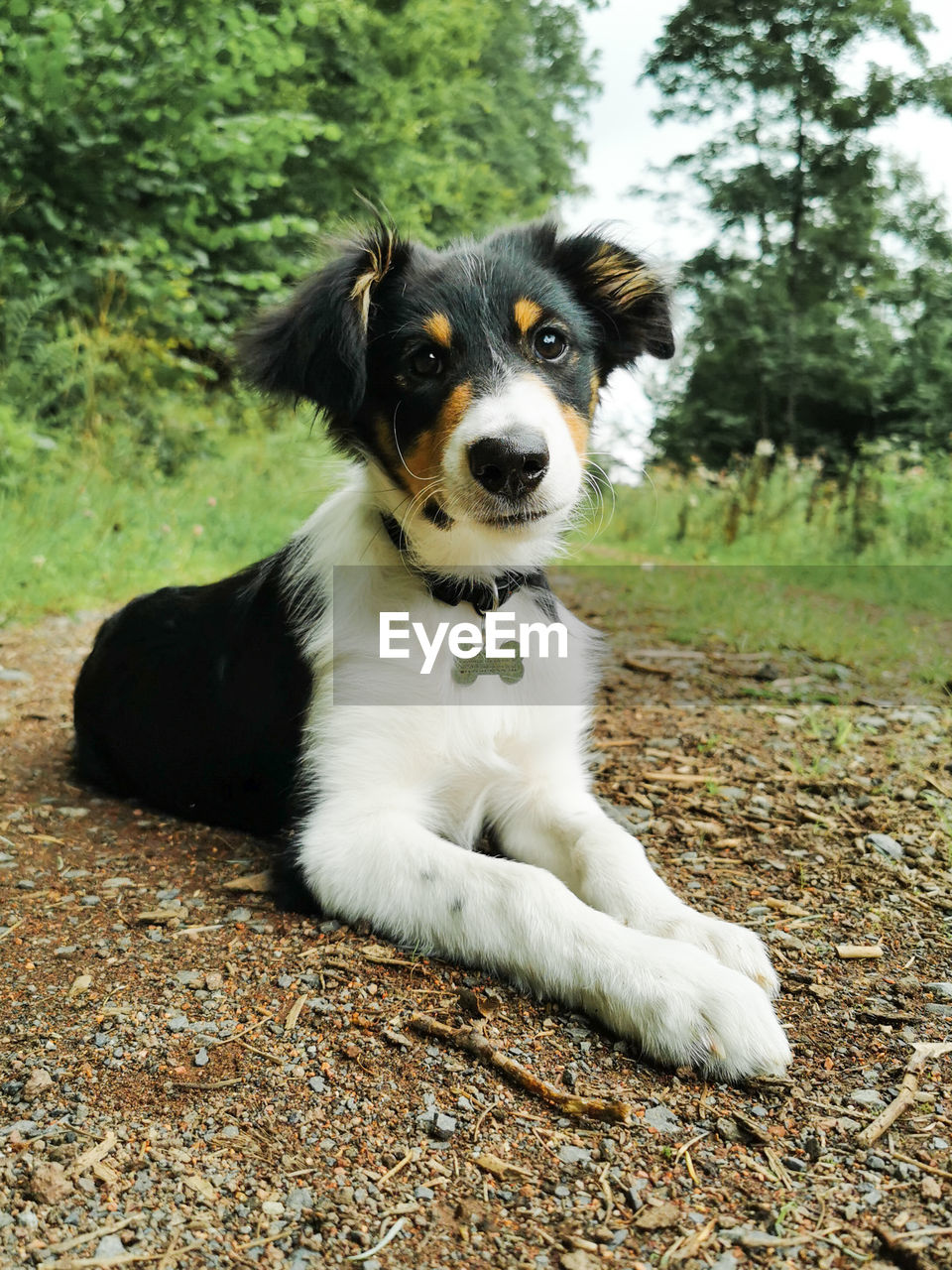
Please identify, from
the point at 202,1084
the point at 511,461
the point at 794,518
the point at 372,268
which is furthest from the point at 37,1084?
the point at 794,518

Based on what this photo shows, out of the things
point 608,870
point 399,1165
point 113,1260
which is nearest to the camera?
point 113,1260

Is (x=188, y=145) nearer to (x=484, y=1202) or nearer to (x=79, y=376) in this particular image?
(x=79, y=376)

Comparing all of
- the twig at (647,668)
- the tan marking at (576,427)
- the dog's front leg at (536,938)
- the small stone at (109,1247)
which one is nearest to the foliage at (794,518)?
the twig at (647,668)

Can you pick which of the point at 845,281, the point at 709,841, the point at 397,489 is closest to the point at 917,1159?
the point at 709,841

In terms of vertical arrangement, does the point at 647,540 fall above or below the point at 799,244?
below

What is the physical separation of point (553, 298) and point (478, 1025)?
1.90 meters

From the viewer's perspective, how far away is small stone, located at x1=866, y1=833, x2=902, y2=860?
276 cm

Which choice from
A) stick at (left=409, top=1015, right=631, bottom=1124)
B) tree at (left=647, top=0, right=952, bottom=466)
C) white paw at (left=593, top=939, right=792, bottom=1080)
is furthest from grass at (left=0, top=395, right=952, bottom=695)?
tree at (left=647, top=0, right=952, bottom=466)

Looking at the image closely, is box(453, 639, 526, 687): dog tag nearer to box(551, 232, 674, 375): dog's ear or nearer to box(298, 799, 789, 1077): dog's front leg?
box(298, 799, 789, 1077): dog's front leg

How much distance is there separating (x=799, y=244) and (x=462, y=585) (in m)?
22.4

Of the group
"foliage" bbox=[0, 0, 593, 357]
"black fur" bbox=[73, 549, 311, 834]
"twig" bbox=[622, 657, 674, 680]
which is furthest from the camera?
"foliage" bbox=[0, 0, 593, 357]

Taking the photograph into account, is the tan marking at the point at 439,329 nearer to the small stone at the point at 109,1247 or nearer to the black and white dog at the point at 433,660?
the black and white dog at the point at 433,660

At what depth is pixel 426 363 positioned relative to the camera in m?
2.65

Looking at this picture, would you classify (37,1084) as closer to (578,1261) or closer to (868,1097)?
(578,1261)
